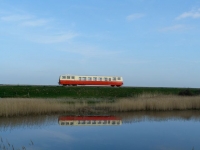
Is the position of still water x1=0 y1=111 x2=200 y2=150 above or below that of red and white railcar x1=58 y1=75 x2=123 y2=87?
below

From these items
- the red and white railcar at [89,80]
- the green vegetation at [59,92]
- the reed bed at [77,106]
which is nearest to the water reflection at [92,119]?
the reed bed at [77,106]

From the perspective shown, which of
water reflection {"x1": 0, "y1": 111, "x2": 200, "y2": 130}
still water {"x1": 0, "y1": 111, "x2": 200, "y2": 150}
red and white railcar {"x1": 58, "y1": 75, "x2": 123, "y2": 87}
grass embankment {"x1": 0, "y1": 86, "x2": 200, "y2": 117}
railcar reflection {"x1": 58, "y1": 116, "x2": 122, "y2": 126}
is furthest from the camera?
→ red and white railcar {"x1": 58, "y1": 75, "x2": 123, "y2": 87}

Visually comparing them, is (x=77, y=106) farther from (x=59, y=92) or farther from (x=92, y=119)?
(x=59, y=92)

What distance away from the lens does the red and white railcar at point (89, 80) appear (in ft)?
128

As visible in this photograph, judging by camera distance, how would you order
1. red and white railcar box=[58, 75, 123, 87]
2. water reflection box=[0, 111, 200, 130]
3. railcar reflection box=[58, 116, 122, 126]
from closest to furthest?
water reflection box=[0, 111, 200, 130], railcar reflection box=[58, 116, 122, 126], red and white railcar box=[58, 75, 123, 87]

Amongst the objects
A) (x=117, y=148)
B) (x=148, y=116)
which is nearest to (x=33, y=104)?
(x=148, y=116)

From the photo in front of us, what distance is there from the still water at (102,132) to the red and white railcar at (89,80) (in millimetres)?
20530

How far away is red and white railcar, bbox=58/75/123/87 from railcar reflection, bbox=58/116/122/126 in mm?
21460

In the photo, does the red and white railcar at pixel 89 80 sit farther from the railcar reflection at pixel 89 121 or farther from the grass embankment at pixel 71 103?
the railcar reflection at pixel 89 121

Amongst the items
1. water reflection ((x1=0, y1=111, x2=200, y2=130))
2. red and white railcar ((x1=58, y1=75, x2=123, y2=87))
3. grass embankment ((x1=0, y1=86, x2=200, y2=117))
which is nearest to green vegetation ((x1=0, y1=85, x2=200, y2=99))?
grass embankment ((x1=0, y1=86, x2=200, y2=117))

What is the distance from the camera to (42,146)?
10.7 m

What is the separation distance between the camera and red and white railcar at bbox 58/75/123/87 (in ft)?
128

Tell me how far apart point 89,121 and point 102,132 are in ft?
9.81

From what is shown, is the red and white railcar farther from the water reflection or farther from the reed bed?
the water reflection
